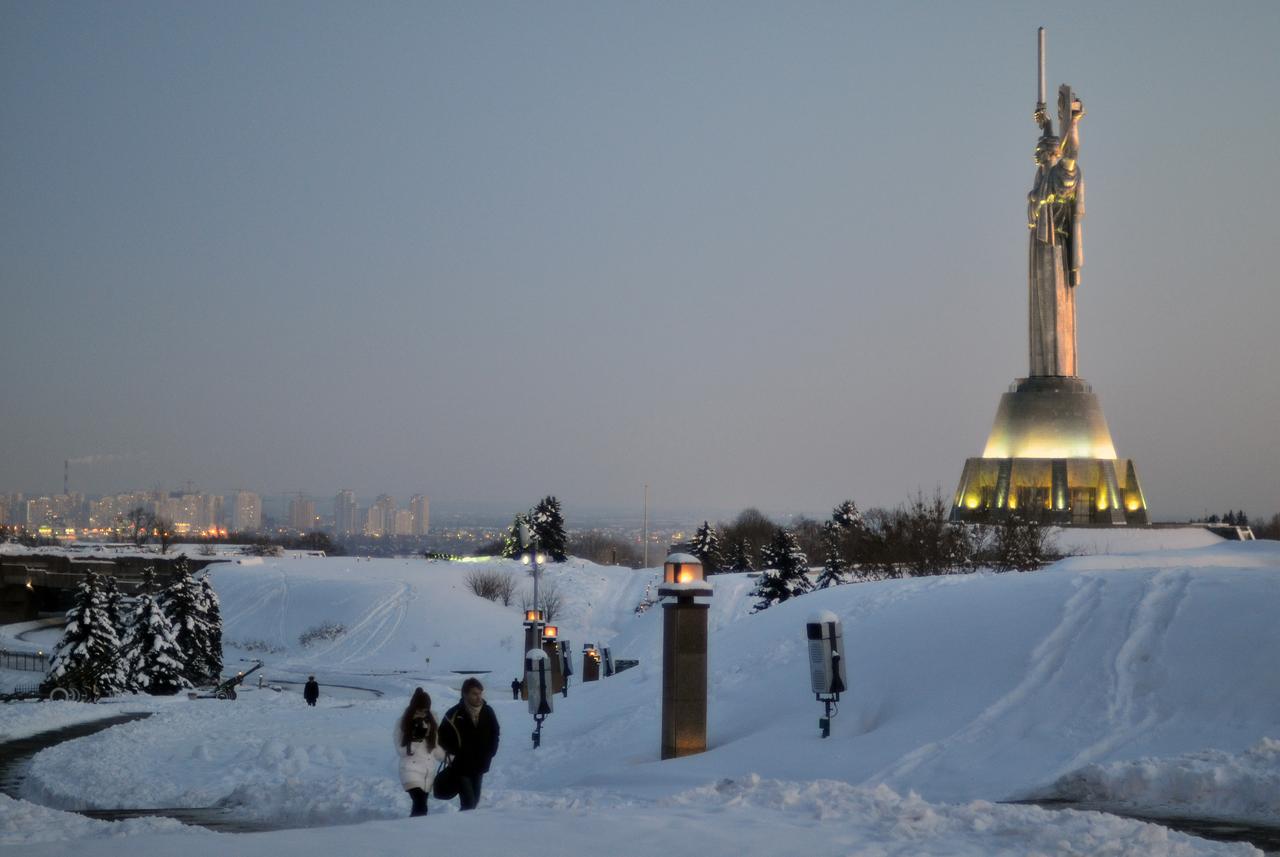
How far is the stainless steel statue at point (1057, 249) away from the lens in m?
45.5

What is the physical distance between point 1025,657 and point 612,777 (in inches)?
184

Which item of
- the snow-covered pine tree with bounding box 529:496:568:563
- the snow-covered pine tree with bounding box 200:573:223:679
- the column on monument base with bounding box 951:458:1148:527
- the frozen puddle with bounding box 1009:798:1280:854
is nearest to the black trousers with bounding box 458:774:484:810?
the frozen puddle with bounding box 1009:798:1280:854

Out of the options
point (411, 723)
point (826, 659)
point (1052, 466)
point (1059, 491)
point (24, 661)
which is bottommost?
point (24, 661)

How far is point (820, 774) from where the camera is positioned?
1254cm

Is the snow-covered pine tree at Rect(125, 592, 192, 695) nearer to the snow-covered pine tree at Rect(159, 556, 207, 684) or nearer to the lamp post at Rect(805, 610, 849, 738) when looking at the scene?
the snow-covered pine tree at Rect(159, 556, 207, 684)

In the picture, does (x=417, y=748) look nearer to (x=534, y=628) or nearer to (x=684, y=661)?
(x=684, y=661)

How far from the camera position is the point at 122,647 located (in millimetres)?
35531

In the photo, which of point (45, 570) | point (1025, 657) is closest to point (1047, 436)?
point (1025, 657)

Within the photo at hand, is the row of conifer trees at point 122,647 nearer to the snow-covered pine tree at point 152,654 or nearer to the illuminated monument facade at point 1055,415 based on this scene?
the snow-covered pine tree at point 152,654

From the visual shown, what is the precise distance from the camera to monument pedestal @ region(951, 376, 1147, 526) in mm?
44125

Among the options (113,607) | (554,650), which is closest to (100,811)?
(554,650)

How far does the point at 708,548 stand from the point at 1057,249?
30.1m

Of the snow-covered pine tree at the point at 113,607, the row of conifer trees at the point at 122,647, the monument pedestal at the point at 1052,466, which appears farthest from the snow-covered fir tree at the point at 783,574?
the snow-covered pine tree at the point at 113,607

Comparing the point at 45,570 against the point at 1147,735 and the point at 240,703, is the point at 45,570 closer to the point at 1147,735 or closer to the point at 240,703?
the point at 240,703
